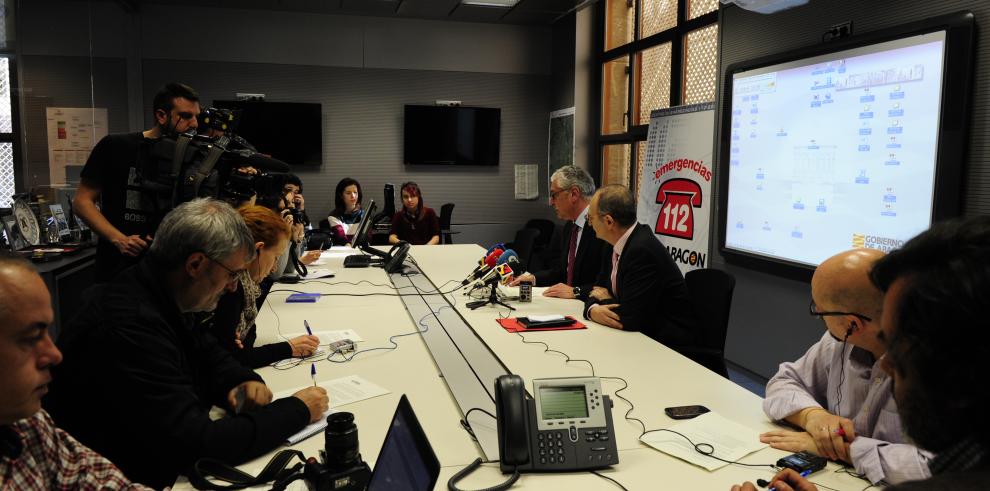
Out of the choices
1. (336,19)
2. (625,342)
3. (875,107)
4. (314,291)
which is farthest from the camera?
(336,19)

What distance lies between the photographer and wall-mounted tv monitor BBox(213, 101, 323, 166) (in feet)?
24.1

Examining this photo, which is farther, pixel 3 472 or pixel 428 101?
pixel 428 101

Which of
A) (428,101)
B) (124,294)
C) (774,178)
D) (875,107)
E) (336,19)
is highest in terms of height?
(336,19)

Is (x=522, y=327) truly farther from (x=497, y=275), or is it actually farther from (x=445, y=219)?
(x=445, y=219)

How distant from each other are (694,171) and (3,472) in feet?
14.7

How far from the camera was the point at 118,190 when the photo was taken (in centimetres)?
321

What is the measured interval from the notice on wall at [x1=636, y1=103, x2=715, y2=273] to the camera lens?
12.4 feet

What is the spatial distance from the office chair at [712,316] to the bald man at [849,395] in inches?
43.1

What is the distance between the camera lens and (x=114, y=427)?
60.6 inches

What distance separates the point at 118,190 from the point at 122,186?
0.12ft

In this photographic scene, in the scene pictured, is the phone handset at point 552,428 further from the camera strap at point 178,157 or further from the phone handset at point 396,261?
the phone handset at point 396,261

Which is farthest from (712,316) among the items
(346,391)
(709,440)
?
(346,391)

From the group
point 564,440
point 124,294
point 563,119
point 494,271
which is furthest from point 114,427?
point 563,119

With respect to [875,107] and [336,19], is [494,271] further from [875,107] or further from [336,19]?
[336,19]
